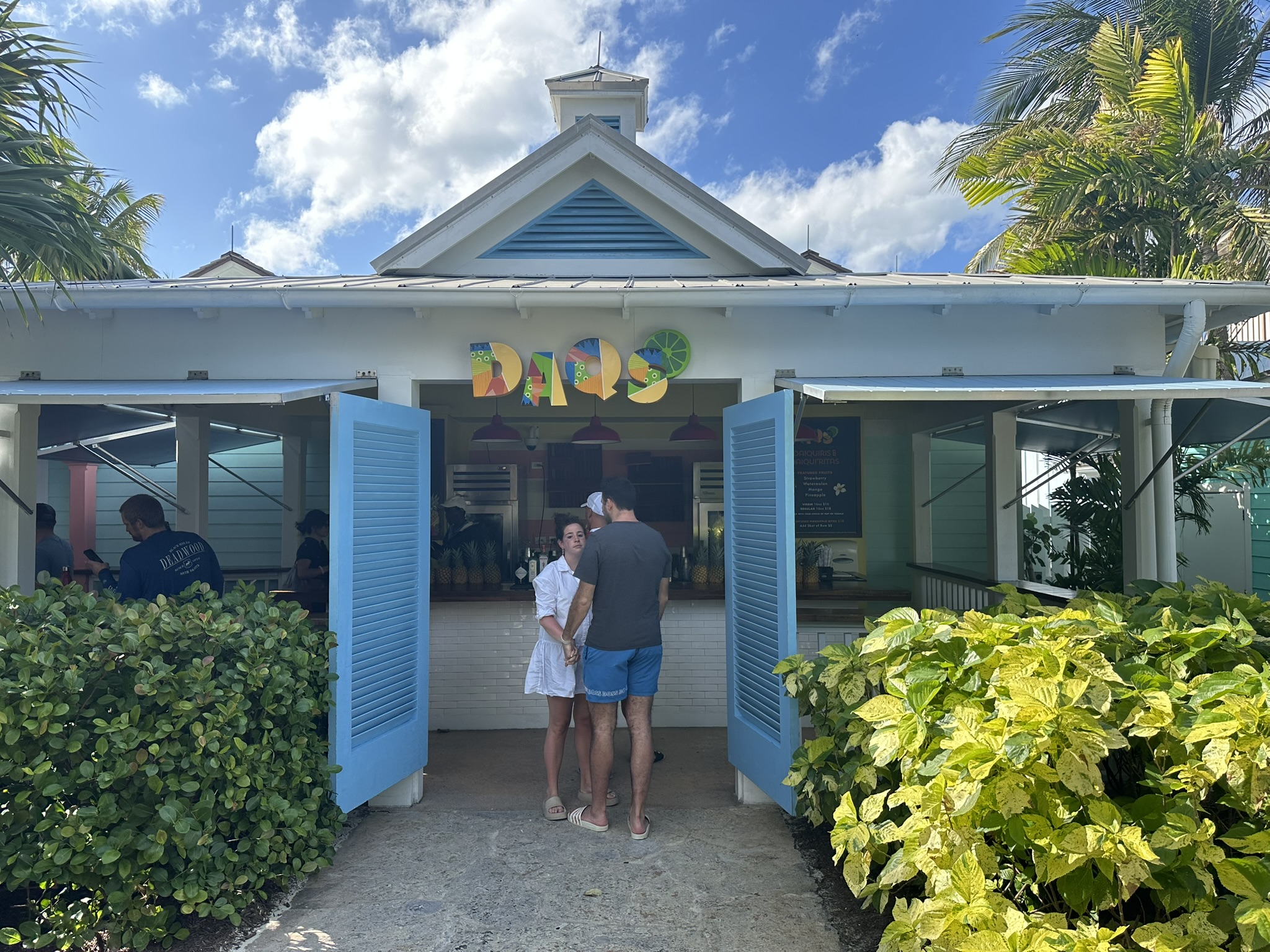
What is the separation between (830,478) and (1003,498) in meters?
1.71

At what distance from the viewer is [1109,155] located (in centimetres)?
886

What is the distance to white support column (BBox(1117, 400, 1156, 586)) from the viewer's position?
548 cm

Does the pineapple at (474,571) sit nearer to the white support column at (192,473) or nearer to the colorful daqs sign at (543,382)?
the colorful daqs sign at (543,382)

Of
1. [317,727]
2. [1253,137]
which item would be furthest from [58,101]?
[1253,137]

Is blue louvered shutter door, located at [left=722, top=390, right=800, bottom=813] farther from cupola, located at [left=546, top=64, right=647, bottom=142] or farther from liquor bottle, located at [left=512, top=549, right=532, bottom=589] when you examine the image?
cupola, located at [left=546, top=64, right=647, bottom=142]

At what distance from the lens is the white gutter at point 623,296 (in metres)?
4.66

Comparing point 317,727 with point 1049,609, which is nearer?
point 1049,609

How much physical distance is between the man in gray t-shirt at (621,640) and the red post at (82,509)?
7.59m

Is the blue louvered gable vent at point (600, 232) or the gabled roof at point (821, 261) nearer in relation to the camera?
the blue louvered gable vent at point (600, 232)

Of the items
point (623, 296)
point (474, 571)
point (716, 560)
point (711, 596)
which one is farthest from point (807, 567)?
point (623, 296)

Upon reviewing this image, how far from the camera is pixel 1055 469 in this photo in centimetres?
811

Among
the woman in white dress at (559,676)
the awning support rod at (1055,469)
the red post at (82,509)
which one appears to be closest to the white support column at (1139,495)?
the awning support rod at (1055,469)

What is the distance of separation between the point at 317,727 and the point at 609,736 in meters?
1.48

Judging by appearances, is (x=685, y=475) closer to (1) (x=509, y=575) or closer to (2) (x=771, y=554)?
(1) (x=509, y=575)
